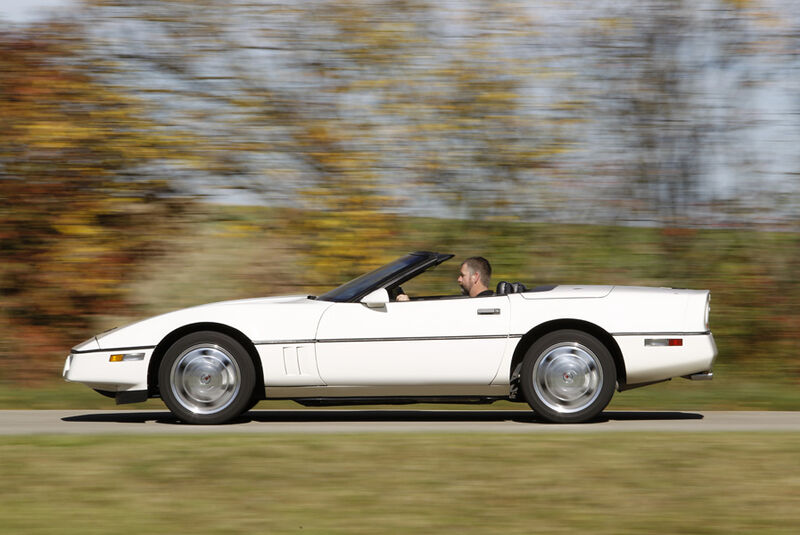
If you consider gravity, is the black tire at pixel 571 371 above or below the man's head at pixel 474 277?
below

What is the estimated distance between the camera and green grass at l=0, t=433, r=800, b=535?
558 centimetres

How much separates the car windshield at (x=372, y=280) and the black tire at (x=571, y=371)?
3.96 ft

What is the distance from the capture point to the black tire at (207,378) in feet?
28.4

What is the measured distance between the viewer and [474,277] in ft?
30.1

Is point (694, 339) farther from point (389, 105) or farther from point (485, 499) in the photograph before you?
point (389, 105)

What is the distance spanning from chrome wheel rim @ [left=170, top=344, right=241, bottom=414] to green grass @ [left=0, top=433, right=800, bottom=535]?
1.03m

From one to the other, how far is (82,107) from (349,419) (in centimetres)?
642

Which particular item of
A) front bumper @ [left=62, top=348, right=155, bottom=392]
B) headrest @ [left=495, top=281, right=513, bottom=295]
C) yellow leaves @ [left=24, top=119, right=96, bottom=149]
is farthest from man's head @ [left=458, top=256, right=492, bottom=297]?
yellow leaves @ [left=24, top=119, right=96, bottom=149]

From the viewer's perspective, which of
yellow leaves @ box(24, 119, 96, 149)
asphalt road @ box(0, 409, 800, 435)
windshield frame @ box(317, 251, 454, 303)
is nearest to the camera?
asphalt road @ box(0, 409, 800, 435)

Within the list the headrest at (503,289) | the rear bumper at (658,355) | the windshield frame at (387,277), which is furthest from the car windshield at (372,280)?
the rear bumper at (658,355)

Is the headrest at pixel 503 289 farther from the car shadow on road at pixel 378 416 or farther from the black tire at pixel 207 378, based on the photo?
the black tire at pixel 207 378

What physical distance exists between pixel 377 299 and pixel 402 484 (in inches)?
103

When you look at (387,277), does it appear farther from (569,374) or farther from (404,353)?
(569,374)

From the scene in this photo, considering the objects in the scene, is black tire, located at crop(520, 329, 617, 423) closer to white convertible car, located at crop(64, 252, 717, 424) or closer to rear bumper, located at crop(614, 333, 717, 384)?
white convertible car, located at crop(64, 252, 717, 424)
